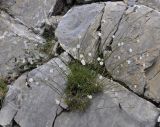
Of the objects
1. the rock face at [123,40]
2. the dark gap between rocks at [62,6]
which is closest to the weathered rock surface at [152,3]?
the rock face at [123,40]

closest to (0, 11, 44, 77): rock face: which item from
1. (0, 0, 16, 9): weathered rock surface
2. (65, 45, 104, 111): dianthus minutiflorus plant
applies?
(0, 0, 16, 9): weathered rock surface

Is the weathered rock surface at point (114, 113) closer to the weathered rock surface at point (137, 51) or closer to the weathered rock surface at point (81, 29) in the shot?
the weathered rock surface at point (137, 51)

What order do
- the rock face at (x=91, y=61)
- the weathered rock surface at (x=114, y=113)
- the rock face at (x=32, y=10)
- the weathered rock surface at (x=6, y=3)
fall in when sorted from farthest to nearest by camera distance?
1. the weathered rock surface at (x=6, y=3)
2. the rock face at (x=32, y=10)
3. the rock face at (x=91, y=61)
4. the weathered rock surface at (x=114, y=113)

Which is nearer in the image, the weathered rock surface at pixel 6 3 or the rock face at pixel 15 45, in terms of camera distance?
the rock face at pixel 15 45

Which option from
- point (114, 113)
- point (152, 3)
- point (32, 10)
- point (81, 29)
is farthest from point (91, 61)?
point (32, 10)

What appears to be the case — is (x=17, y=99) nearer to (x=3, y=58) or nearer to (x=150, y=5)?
(x=3, y=58)

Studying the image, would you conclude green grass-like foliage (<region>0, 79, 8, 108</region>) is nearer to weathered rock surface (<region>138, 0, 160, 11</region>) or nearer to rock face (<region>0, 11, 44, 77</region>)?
rock face (<region>0, 11, 44, 77</region>)

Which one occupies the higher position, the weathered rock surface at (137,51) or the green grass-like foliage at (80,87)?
the weathered rock surface at (137,51)
